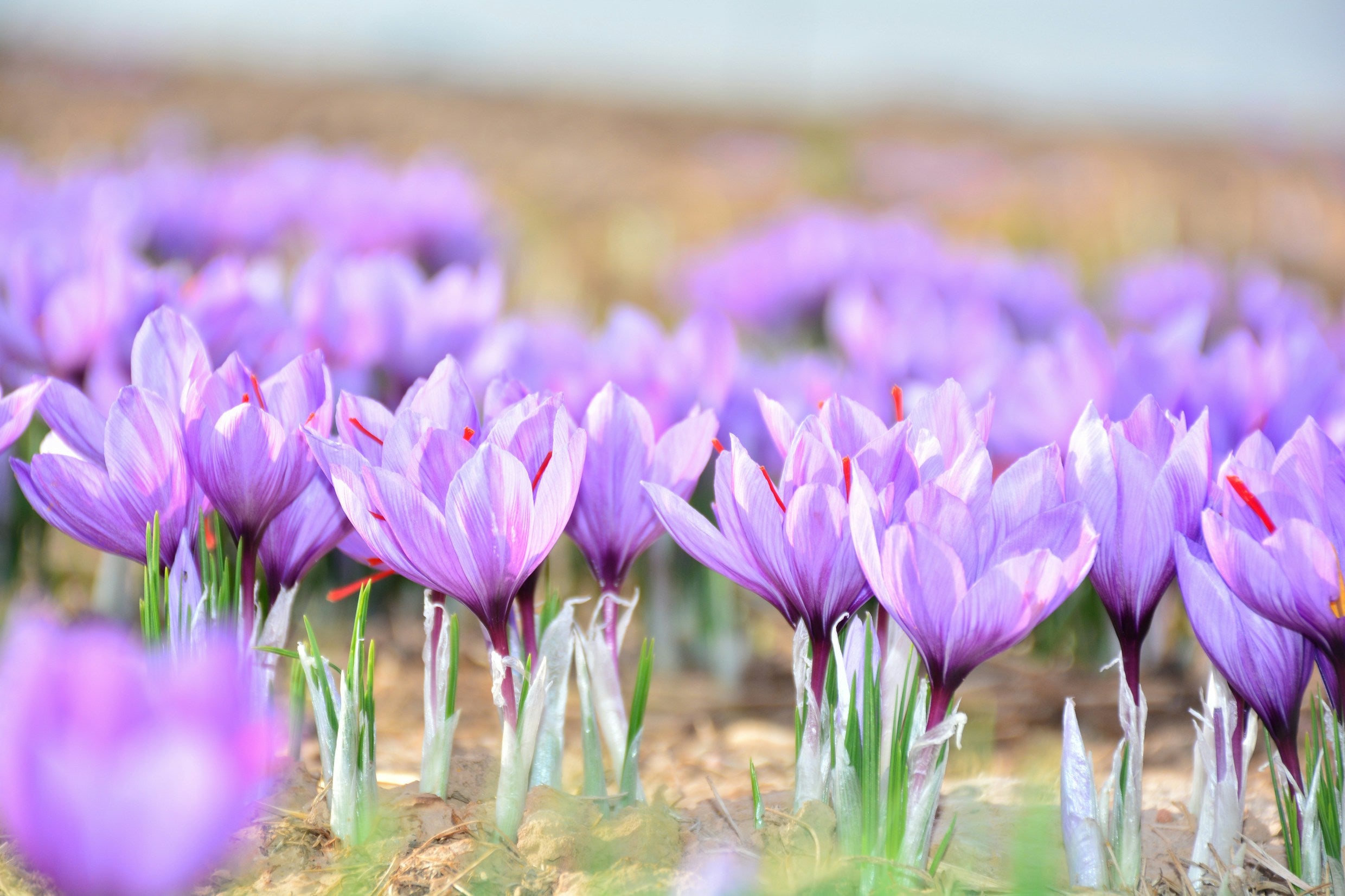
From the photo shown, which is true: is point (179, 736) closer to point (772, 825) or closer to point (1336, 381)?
point (772, 825)

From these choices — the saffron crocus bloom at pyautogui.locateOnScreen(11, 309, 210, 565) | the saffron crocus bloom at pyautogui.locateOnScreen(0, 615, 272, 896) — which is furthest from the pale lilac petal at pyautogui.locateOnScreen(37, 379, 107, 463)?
the saffron crocus bloom at pyautogui.locateOnScreen(0, 615, 272, 896)

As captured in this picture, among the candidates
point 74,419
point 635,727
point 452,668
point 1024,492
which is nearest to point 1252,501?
point 1024,492

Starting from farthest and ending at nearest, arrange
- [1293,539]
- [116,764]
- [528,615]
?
[528,615] < [1293,539] < [116,764]

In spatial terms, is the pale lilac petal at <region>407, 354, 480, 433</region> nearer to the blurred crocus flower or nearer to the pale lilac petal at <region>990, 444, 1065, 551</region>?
the blurred crocus flower

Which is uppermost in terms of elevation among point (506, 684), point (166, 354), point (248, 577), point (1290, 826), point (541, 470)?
point (166, 354)

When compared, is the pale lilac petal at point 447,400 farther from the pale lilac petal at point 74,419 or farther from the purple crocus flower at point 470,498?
the pale lilac petal at point 74,419

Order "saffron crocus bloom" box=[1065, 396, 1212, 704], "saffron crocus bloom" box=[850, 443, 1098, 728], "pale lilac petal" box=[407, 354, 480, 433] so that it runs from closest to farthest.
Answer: "saffron crocus bloom" box=[850, 443, 1098, 728], "saffron crocus bloom" box=[1065, 396, 1212, 704], "pale lilac petal" box=[407, 354, 480, 433]

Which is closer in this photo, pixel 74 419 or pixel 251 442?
pixel 251 442

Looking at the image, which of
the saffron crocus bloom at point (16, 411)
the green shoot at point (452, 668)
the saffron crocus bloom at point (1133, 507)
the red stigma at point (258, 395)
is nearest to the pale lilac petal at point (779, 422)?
the saffron crocus bloom at point (1133, 507)

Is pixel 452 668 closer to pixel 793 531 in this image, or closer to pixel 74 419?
pixel 793 531
